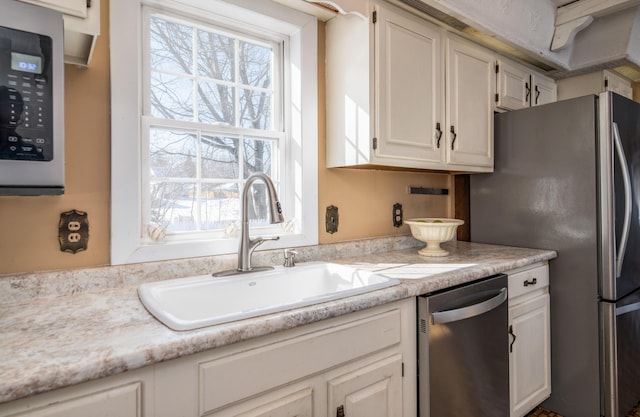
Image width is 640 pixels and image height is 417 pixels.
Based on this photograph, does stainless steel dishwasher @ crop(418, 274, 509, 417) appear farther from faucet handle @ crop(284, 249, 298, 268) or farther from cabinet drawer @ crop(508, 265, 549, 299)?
faucet handle @ crop(284, 249, 298, 268)

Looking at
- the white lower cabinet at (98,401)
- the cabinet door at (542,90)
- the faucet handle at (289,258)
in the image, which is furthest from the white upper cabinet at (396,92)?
the white lower cabinet at (98,401)

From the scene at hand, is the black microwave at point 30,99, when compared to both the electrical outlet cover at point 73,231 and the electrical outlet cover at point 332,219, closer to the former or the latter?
the electrical outlet cover at point 73,231

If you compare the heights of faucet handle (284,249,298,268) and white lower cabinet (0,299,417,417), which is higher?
faucet handle (284,249,298,268)

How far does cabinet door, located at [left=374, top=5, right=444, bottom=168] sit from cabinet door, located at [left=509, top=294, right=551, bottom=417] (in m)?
0.90

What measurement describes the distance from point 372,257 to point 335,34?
116 cm

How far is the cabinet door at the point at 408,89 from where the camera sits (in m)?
1.64

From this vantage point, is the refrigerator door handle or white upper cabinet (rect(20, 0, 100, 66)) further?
the refrigerator door handle

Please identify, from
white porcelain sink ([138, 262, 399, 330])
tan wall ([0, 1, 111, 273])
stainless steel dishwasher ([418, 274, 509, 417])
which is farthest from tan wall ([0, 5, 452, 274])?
stainless steel dishwasher ([418, 274, 509, 417])

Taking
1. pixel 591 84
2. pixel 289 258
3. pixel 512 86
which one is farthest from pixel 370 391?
pixel 591 84

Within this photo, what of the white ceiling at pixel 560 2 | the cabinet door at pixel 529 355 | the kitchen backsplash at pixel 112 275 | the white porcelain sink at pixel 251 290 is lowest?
the cabinet door at pixel 529 355

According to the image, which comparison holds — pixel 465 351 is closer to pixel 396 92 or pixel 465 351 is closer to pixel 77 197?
pixel 396 92

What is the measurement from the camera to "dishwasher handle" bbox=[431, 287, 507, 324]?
4.26 feet

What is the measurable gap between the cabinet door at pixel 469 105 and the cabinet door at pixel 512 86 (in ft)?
0.28

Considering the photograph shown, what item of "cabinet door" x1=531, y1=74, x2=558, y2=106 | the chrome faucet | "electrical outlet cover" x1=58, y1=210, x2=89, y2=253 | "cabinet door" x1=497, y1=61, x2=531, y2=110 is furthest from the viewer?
"cabinet door" x1=531, y1=74, x2=558, y2=106
